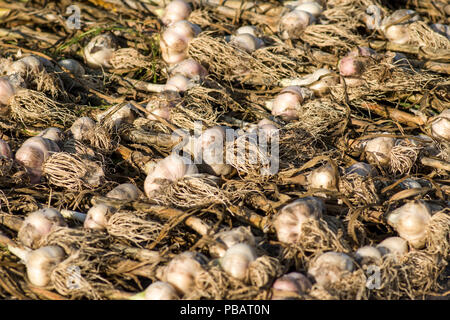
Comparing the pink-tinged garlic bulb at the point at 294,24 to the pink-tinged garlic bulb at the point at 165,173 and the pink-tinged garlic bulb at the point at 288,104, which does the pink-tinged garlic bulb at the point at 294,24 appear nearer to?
the pink-tinged garlic bulb at the point at 288,104

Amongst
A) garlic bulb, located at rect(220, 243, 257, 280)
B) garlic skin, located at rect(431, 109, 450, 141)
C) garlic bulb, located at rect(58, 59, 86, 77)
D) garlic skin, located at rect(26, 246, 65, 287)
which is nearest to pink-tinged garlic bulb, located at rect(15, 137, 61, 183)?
garlic skin, located at rect(26, 246, 65, 287)

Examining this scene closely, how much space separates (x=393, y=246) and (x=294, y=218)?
1.43 ft

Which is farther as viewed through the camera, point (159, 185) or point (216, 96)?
point (216, 96)

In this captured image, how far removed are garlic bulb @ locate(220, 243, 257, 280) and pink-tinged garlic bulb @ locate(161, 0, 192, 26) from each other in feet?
7.46

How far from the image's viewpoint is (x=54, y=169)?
2.69 metres

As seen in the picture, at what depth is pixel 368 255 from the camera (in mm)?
2139

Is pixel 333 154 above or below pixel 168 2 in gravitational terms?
below

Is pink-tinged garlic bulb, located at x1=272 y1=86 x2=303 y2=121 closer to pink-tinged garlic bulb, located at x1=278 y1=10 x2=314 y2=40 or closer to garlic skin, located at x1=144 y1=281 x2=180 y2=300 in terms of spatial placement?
pink-tinged garlic bulb, located at x1=278 y1=10 x2=314 y2=40

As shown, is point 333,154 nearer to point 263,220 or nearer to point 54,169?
point 263,220

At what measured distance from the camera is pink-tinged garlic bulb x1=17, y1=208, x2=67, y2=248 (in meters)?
2.31

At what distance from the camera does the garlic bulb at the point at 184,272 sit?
2023mm

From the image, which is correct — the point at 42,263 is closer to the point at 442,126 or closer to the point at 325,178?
the point at 325,178
